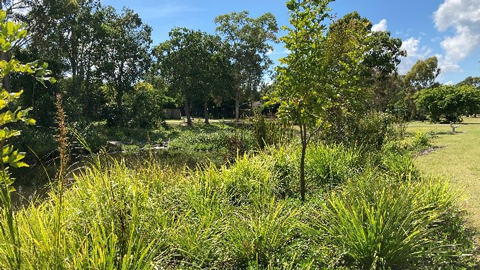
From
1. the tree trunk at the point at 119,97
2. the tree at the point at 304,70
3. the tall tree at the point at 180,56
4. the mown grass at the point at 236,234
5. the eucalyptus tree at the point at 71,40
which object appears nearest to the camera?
the mown grass at the point at 236,234

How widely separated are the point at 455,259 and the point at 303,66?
2.82 metres

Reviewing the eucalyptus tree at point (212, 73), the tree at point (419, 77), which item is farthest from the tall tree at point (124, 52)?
the tree at point (419, 77)

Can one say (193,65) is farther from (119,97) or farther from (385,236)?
(385,236)

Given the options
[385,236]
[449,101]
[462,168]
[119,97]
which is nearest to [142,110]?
[119,97]

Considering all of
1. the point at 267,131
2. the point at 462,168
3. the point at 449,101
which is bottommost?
the point at 462,168

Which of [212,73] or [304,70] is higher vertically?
[212,73]

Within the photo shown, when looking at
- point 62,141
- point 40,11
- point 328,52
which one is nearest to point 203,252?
point 62,141

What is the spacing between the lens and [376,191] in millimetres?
3488

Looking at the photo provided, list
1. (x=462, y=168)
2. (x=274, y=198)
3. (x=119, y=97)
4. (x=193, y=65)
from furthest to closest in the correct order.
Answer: (x=193, y=65), (x=119, y=97), (x=462, y=168), (x=274, y=198)

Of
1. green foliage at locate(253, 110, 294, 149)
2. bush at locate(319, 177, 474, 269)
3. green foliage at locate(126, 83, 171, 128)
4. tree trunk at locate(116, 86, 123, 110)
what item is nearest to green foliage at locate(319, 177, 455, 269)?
bush at locate(319, 177, 474, 269)

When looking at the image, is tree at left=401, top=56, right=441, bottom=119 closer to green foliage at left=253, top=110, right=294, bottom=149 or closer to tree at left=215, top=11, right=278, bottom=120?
tree at left=215, top=11, right=278, bottom=120

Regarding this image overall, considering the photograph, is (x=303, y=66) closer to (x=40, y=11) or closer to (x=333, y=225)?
(x=333, y=225)

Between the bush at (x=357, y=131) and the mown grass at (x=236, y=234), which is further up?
the bush at (x=357, y=131)

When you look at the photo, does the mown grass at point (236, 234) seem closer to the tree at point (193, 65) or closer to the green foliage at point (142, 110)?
the green foliage at point (142, 110)
